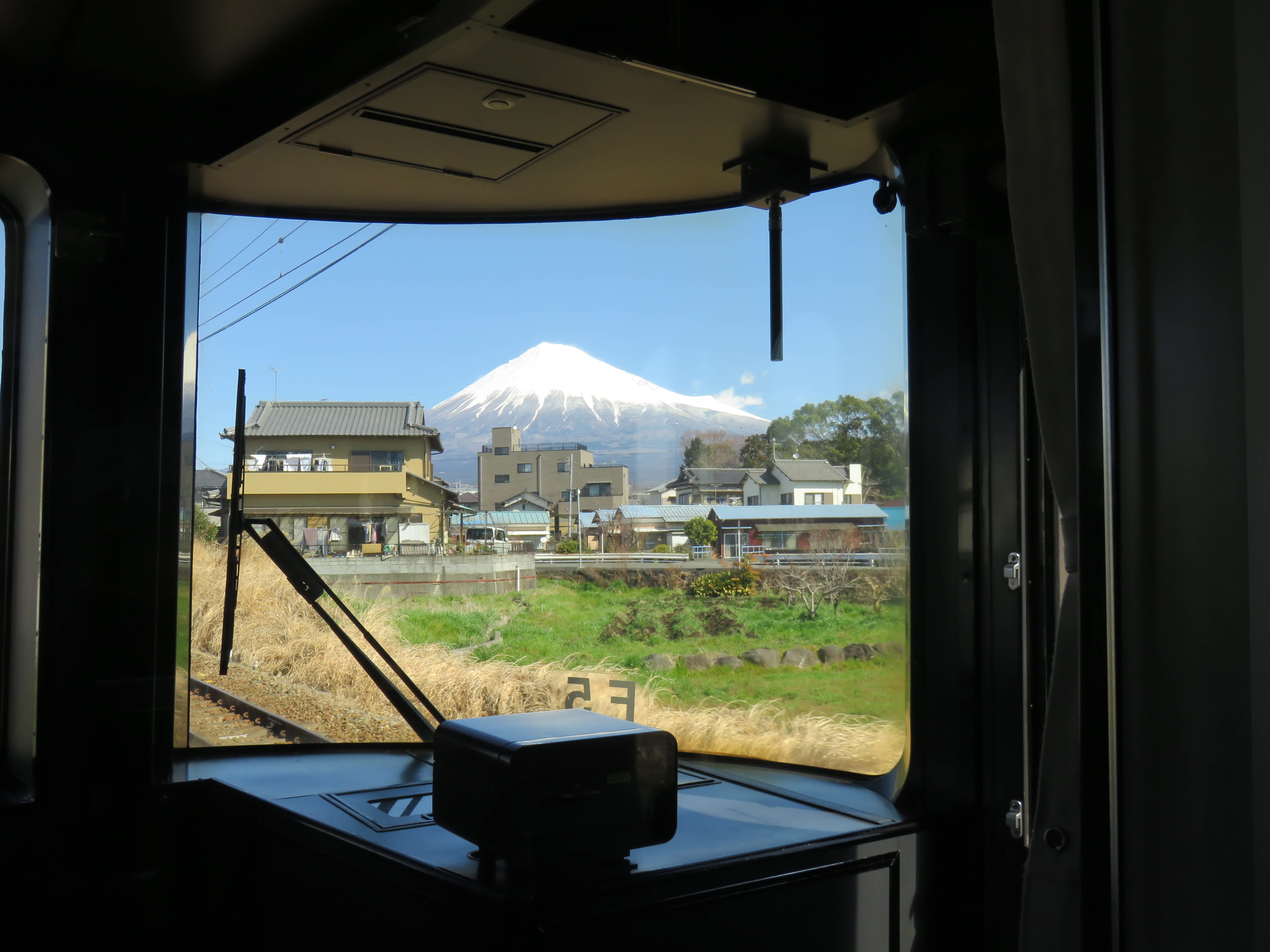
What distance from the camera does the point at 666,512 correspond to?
8.22 ft

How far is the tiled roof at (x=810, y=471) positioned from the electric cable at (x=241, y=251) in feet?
4.49

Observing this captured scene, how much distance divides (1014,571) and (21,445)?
79.2 inches

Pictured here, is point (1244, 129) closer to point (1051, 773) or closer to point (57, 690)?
point (1051, 773)

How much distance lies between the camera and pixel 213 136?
2.07 meters

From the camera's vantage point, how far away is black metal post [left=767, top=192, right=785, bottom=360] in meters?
2.12

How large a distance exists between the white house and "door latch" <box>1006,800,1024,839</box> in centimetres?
72

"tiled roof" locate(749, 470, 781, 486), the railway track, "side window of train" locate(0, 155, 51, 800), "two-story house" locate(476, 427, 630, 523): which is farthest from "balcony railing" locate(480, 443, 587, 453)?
"side window of train" locate(0, 155, 51, 800)

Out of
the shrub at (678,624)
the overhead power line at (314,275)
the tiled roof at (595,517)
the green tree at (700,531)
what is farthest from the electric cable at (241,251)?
the shrub at (678,624)

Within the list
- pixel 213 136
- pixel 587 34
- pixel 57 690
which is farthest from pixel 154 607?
pixel 587 34

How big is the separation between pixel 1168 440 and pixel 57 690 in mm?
2046

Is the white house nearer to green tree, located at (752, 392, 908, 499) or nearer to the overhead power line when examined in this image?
green tree, located at (752, 392, 908, 499)

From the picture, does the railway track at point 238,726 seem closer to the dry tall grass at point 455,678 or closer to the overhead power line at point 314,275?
the dry tall grass at point 455,678

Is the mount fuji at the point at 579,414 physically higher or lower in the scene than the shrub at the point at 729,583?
higher

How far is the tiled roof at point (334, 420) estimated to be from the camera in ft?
7.73
